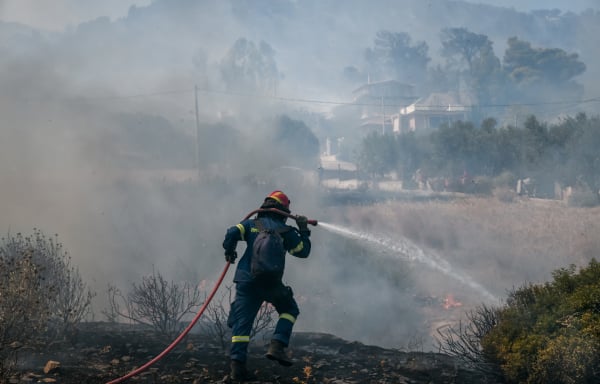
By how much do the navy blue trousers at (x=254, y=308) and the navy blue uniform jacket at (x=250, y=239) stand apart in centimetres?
13

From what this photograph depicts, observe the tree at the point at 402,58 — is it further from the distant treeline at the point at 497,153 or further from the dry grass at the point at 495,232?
the dry grass at the point at 495,232

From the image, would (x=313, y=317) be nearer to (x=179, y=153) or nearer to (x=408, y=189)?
(x=179, y=153)

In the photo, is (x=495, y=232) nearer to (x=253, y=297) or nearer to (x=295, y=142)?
(x=295, y=142)

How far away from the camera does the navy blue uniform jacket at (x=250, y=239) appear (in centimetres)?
515

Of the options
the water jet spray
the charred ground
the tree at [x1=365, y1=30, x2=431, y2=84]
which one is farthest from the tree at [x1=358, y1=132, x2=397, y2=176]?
the tree at [x1=365, y1=30, x2=431, y2=84]

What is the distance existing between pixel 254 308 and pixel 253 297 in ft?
0.33

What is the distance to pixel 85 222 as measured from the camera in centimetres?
1720

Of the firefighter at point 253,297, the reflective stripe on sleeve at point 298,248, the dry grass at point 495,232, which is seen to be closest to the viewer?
the firefighter at point 253,297

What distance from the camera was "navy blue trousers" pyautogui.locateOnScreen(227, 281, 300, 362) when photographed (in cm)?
500

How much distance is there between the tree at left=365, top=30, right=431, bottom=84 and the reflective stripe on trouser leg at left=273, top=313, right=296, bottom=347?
6830 cm

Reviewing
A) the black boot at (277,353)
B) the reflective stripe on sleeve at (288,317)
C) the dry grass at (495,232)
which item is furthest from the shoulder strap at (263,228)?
the dry grass at (495,232)

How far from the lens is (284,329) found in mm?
5039

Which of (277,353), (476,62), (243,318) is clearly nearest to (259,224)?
(243,318)

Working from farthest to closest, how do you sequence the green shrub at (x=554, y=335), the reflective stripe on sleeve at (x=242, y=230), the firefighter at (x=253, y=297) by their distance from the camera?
the reflective stripe on sleeve at (x=242, y=230) < the firefighter at (x=253, y=297) < the green shrub at (x=554, y=335)
